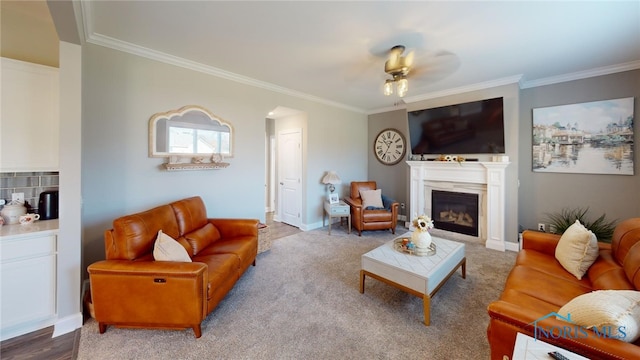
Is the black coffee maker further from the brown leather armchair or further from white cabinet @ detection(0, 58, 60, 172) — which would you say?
the brown leather armchair

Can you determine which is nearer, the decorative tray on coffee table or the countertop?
the countertop

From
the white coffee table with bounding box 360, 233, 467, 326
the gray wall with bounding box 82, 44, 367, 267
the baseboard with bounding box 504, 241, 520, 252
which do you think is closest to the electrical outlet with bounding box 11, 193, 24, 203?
the gray wall with bounding box 82, 44, 367, 267

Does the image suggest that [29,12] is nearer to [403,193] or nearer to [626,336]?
[626,336]

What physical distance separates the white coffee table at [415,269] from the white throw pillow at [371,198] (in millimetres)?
2085

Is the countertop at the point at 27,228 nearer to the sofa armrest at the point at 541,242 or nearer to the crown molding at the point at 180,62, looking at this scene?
the crown molding at the point at 180,62

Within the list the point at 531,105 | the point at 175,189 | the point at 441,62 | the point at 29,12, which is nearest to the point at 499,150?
the point at 531,105

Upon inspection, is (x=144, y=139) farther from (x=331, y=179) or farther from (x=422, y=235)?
(x=422, y=235)

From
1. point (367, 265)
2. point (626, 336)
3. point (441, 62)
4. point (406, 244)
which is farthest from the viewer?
point (441, 62)

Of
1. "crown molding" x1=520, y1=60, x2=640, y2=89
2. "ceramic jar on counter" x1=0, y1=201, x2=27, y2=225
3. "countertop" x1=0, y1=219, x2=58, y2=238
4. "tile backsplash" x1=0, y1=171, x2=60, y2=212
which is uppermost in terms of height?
"crown molding" x1=520, y1=60, x2=640, y2=89

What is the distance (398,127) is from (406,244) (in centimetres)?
350

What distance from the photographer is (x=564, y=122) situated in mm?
3525

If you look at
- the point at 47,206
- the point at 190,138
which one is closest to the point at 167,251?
the point at 47,206

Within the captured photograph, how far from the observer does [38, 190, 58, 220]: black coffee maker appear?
2.24 metres

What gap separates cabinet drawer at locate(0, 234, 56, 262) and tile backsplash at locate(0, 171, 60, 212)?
2.16 ft
